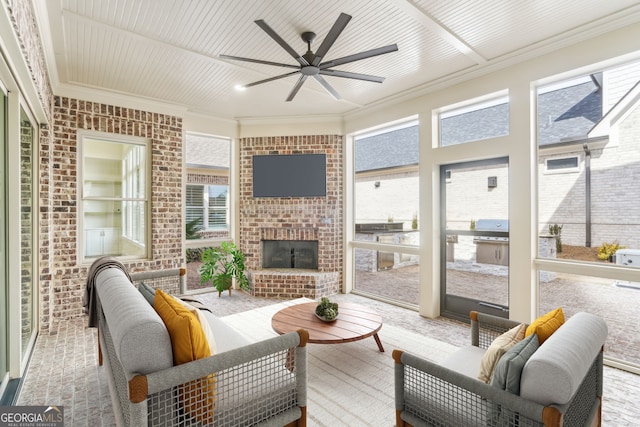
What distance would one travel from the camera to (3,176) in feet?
7.85

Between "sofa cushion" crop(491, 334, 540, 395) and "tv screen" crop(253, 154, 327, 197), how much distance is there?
4072 mm

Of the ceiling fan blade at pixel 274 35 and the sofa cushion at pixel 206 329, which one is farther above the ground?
the ceiling fan blade at pixel 274 35

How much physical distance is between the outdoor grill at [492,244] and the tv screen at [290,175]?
2.39 metres

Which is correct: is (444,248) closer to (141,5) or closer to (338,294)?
(338,294)

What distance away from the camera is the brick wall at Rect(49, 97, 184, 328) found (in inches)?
158

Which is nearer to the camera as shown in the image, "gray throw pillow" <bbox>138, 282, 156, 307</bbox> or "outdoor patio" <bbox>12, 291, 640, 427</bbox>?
"gray throw pillow" <bbox>138, 282, 156, 307</bbox>

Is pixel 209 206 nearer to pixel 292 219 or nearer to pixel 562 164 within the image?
pixel 292 219

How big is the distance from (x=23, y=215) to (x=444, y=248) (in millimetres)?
4537

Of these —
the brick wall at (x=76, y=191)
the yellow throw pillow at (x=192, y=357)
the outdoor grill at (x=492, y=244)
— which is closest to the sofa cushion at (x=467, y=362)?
the yellow throw pillow at (x=192, y=357)

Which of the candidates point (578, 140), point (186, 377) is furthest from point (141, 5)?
point (578, 140)

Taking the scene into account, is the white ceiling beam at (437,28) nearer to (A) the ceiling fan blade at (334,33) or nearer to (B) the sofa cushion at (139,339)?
(A) the ceiling fan blade at (334,33)

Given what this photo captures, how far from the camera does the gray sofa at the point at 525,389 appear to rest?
4.10ft

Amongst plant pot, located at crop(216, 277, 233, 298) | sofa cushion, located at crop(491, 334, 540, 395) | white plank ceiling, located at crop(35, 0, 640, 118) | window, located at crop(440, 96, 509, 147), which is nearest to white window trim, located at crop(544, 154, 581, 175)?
window, located at crop(440, 96, 509, 147)

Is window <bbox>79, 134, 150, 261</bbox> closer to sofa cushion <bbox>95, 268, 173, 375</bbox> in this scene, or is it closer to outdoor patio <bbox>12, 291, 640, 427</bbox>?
outdoor patio <bbox>12, 291, 640, 427</bbox>
